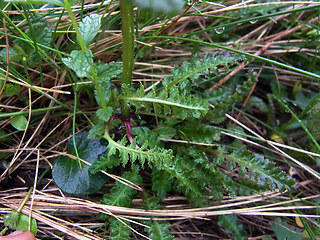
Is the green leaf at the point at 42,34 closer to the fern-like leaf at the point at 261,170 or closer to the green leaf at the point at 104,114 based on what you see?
the green leaf at the point at 104,114

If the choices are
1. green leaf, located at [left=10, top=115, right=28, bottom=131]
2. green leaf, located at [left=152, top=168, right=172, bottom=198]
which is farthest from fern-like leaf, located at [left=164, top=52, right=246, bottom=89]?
green leaf, located at [left=10, top=115, right=28, bottom=131]

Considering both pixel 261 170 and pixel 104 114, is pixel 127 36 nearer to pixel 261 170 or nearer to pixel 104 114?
pixel 104 114

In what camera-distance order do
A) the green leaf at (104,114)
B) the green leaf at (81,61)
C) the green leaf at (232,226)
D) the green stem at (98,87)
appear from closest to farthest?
the green leaf at (81,61), the green stem at (98,87), the green leaf at (104,114), the green leaf at (232,226)

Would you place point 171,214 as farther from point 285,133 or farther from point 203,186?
point 285,133

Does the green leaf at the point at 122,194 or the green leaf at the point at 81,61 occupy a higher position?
the green leaf at the point at 81,61

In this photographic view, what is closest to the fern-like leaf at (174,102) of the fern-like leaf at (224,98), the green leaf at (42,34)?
the fern-like leaf at (224,98)

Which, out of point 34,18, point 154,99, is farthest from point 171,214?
point 34,18
